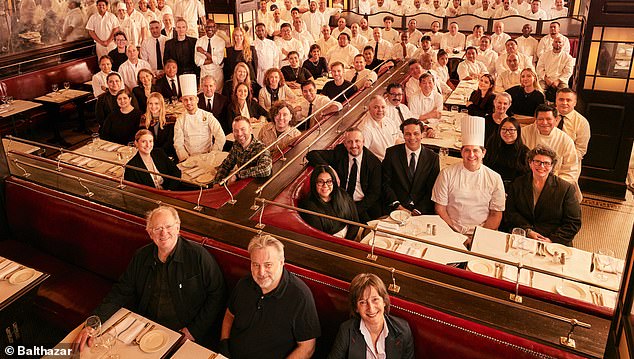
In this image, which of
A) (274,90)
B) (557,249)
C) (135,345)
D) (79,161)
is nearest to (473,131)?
(557,249)

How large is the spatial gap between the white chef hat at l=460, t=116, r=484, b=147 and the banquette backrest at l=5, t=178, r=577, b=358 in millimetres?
1979

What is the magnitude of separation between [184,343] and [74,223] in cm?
176

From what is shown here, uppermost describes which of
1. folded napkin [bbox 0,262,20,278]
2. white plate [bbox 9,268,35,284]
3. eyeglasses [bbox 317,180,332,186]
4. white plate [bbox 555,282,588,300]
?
eyeglasses [bbox 317,180,332,186]

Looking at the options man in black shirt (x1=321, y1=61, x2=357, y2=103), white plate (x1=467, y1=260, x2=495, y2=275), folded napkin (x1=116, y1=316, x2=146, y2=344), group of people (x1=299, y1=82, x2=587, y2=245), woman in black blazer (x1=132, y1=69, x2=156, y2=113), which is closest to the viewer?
folded napkin (x1=116, y1=316, x2=146, y2=344)

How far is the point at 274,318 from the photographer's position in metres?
2.78

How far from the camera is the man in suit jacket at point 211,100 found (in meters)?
6.07

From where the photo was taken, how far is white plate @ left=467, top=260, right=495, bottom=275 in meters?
3.12

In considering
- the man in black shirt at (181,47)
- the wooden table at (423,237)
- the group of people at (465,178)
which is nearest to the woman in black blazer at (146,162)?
the group of people at (465,178)

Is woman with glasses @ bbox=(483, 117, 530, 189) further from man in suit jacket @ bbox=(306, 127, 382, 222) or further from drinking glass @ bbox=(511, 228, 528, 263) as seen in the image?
drinking glass @ bbox=(511, 228, 528, 263)

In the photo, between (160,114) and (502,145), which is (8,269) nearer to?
(160,114)

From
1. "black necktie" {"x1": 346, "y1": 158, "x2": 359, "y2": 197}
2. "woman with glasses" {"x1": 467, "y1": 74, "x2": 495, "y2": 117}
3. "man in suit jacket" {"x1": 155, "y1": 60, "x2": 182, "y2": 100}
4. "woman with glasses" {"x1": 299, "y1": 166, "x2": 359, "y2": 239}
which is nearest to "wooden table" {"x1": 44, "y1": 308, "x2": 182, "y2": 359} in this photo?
"woman with glasses" {"x1": 299, "y1": 166, "x2": 359, "y2": 239}

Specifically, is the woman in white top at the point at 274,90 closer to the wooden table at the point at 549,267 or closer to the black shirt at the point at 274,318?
the wooden table at the point at 549,267

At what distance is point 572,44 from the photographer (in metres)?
11.1

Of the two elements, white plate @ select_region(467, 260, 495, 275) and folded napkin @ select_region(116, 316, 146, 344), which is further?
white plate @ select_region(467, 260, 495, 275)
